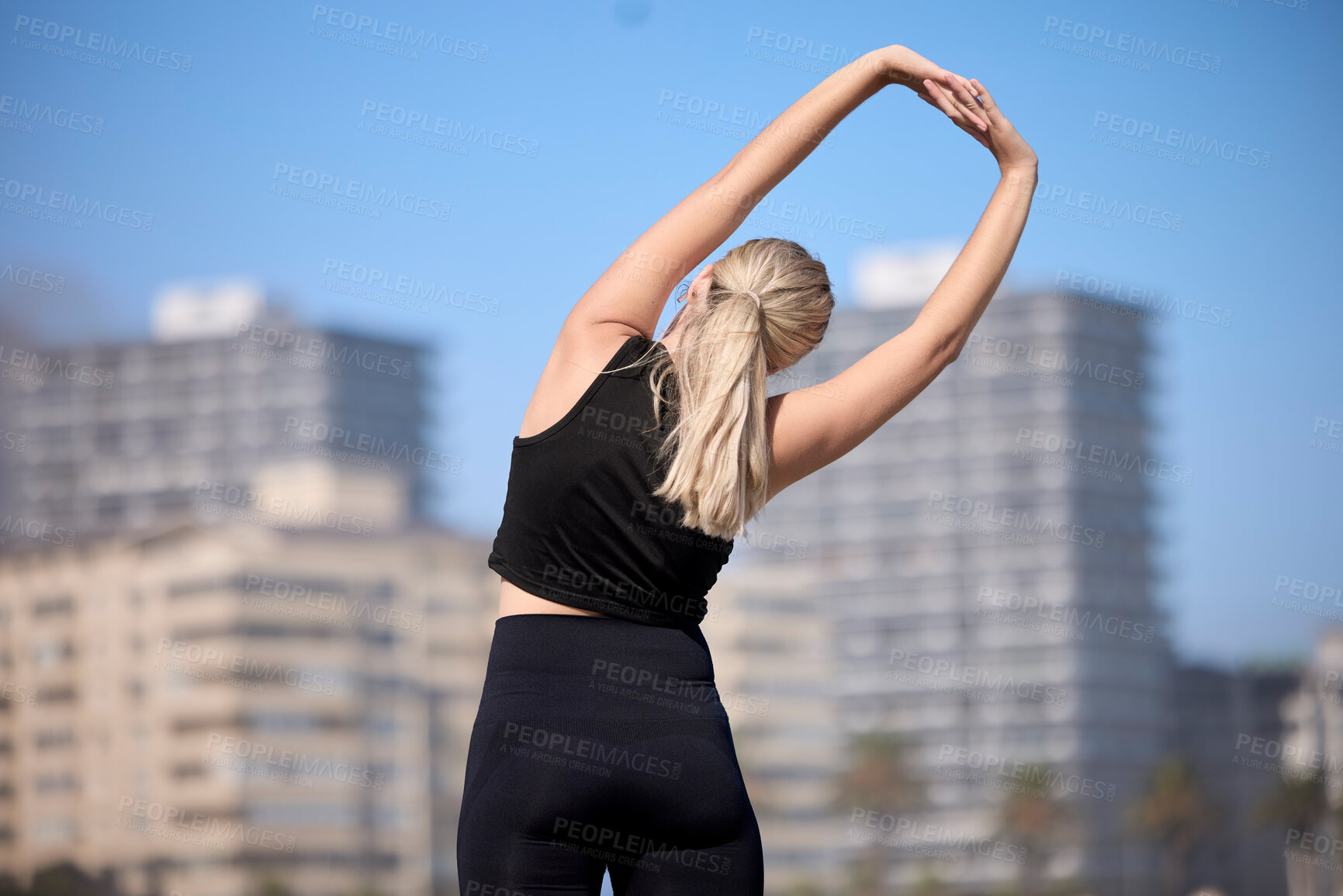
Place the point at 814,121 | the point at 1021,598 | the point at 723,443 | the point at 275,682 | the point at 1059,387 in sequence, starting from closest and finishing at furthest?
the point at 723,443 → the point at 814,121 → the point at 275,682 → the point at 1021,598 → the point at 1059,387

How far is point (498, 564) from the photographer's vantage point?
4.61 feet

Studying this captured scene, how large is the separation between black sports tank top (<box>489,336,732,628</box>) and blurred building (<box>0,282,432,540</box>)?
271 ft

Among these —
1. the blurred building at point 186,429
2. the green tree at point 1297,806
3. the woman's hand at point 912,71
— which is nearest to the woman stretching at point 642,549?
the woman's hand at point 912,71

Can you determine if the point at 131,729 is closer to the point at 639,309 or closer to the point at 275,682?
Result: the point at 275,682

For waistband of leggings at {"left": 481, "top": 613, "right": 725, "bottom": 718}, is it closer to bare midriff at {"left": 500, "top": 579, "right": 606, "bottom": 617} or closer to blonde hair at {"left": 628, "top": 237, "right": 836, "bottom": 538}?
bare midriff at {"left": 500, "top": 579, "right": 606, "bottom": 617}

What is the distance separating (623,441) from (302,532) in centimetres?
7846

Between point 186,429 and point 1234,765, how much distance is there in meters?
79.1

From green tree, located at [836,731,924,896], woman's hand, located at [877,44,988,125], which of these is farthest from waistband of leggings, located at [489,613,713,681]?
green tree, located at [836,731,924,896]

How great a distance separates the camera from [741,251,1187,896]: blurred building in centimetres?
7769

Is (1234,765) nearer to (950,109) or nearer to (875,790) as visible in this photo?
(875,790)

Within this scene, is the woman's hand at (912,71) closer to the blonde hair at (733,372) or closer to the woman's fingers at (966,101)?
the woman's fingers at (966,101)

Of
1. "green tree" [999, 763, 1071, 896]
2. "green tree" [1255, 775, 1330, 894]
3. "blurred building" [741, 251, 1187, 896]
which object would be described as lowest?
"green tree" [999, 763, 1071, 896]

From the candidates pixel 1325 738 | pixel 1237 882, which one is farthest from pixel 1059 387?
pixel 1237 882

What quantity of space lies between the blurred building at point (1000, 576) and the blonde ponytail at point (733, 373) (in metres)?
76.9
